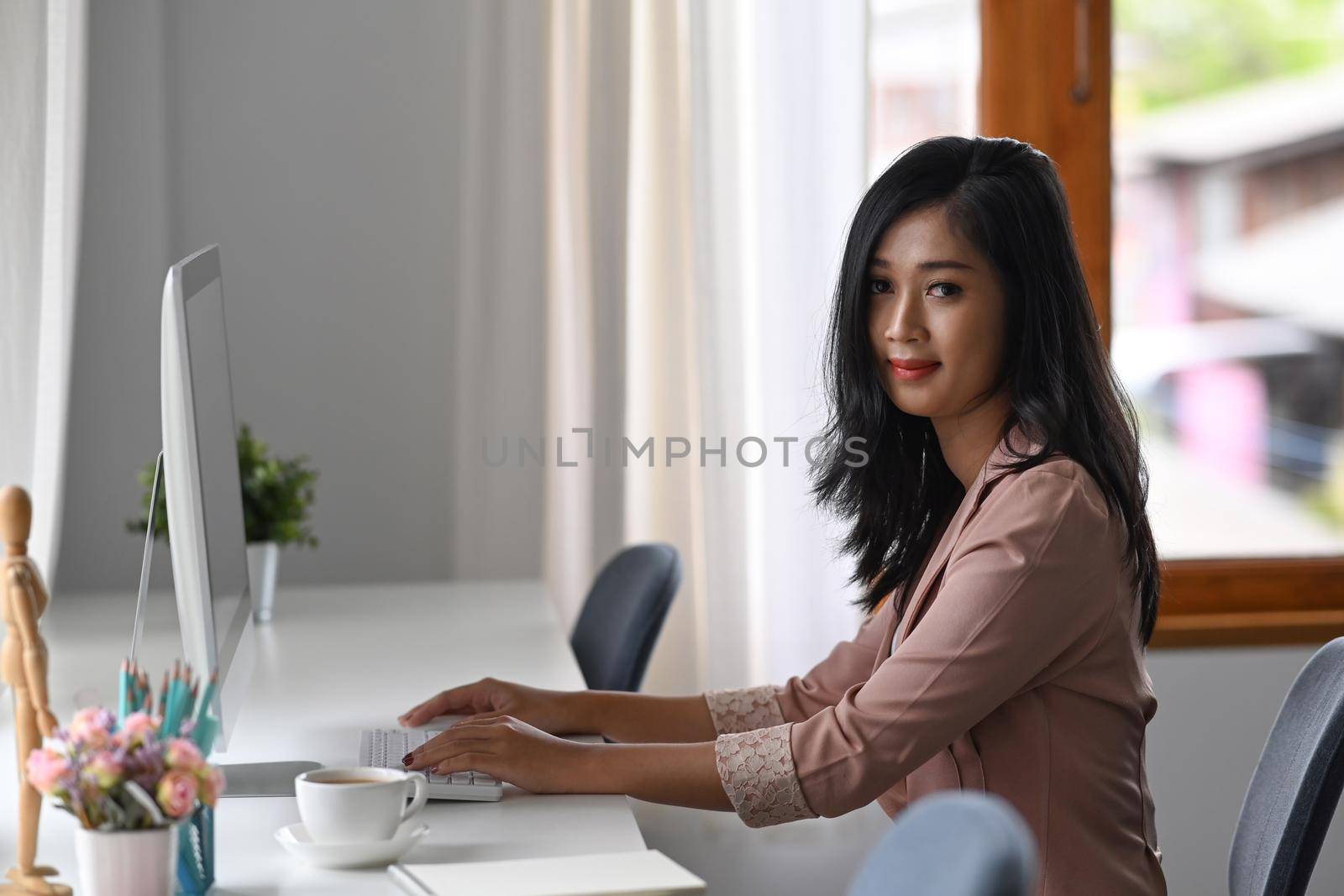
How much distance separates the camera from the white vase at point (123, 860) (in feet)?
2.81

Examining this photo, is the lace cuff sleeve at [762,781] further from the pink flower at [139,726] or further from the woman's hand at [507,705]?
the pink flower at [139,726]

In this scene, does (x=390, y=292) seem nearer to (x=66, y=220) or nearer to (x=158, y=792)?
(x=66, y=220)

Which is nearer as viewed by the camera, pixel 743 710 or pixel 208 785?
pixel 208 785

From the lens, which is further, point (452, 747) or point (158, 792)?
point (452, 747)

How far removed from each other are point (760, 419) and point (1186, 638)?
95 cm

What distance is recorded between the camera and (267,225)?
254 cm

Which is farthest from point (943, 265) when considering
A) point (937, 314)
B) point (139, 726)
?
point (139, 726)

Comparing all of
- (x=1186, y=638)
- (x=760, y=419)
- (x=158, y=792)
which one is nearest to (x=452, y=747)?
(x=158, y=792)

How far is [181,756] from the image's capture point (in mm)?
853

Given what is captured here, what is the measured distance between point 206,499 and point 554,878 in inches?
17.2

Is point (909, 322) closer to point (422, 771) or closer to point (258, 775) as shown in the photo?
point (422, 771)

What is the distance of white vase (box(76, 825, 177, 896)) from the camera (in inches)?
33.7

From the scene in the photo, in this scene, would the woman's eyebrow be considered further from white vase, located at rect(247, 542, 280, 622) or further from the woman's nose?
white vase, located at rect(247, 542, 280, 622)

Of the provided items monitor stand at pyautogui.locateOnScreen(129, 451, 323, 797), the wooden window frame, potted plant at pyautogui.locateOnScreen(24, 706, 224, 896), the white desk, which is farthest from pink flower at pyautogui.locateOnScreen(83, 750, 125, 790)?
the wooden window frame
